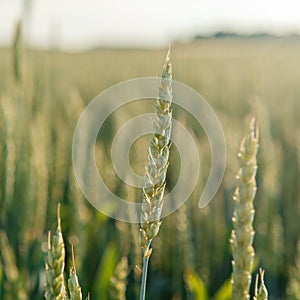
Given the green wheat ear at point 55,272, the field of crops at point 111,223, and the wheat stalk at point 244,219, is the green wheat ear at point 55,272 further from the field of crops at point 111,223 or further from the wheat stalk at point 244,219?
the field of crops at point 111,223

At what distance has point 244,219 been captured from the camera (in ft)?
1.39

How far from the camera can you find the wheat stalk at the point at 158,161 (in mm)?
365

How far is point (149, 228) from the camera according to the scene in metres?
0.38

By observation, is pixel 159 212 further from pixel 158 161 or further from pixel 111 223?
pixel 111 223

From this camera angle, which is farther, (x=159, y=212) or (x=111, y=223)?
(x=111, y=223)

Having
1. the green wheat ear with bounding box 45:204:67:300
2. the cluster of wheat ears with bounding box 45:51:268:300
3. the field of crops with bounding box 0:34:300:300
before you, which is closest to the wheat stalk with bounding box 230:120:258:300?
the cluster of wheat ears with bounding box 45:51:268:300

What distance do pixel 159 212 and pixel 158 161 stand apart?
39mm

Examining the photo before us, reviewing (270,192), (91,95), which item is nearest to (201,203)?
(270,192)

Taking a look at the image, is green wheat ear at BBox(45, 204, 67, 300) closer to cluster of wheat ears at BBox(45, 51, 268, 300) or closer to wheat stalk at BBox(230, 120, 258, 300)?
cluster of wheat ears at BBox(45, 51, 268, 300)

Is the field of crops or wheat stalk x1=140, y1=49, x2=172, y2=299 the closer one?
wheat stalk x1=140, y1=49, x2=172, y2=299

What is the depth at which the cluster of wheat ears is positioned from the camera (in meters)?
0.37

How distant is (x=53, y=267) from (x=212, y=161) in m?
1.31

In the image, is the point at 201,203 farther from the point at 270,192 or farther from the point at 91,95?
the point at 91,95

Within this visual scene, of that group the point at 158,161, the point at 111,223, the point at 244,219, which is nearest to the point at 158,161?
the point at 158,161
